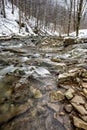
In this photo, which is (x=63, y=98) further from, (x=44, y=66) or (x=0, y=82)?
(x=44, y=66)

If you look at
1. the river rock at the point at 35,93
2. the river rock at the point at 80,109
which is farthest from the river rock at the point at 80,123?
the river rock at the point at 35,93

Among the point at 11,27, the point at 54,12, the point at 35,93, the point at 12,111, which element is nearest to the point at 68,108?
the point at 35,93

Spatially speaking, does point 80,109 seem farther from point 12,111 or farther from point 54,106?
point 12,111

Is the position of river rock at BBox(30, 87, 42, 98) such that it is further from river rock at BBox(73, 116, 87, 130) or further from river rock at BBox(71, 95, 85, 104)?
river rock at BBox(73, 116, 87, 130)

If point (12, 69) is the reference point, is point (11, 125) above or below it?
below

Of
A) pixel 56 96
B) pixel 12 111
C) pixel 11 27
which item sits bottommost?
pixel 12 111

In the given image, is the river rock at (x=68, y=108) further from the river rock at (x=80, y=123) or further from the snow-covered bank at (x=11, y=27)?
the snow-covered bank at (x=11, y=27)

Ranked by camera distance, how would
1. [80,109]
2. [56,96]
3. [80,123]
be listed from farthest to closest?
[56,96], [80,109], [80,123]

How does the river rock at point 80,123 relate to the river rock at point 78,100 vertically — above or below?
→ below

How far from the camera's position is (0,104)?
3.34 meters

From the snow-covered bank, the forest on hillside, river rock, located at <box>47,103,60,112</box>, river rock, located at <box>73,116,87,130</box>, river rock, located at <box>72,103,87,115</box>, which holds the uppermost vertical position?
the forest on hillside

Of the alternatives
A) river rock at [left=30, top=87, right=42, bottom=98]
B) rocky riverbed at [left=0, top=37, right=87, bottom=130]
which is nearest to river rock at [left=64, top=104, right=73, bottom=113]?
rocky riverbed at [left=0, top=37, right=87, bottom=130]

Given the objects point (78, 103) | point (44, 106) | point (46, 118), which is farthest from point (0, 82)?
point (78, 103)

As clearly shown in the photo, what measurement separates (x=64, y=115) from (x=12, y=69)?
113 inches
